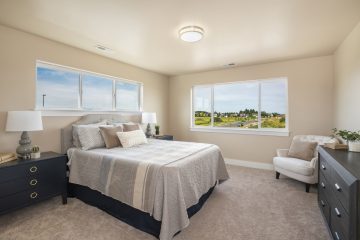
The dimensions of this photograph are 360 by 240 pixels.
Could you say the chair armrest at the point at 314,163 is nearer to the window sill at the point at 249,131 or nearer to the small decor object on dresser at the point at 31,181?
the window sill at the point at 249,131

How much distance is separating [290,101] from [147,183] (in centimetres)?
354

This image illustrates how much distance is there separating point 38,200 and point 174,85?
4101mm

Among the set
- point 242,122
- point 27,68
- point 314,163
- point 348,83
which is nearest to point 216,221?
point 314,163

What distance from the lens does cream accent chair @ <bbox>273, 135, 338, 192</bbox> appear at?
9.78 feet

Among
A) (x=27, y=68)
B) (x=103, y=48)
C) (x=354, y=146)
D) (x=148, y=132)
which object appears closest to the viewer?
(x=354, y=146)

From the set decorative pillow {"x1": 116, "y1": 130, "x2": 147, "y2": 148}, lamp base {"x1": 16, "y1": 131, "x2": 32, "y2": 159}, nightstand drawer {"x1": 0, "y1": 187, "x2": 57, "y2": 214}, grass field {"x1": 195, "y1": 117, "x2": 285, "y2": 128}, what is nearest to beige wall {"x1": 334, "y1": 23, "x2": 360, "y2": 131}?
grass field {"x1": 195, "y1": 117, "x2": 285, "y2": 128}

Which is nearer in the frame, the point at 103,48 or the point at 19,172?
the point at 19,172

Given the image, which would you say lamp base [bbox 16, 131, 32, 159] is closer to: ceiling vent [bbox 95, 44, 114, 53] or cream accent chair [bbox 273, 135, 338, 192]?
ceiling vent [bbox 95, 44, 114, 53]

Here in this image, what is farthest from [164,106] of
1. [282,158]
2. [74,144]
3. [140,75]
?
[282,158]

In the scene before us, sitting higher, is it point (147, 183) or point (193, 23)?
point (193, 23)

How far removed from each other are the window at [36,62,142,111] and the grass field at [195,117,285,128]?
1.94 m

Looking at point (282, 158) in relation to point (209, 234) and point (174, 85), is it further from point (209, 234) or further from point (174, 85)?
point (174, 85)

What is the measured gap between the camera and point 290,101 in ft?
13.1

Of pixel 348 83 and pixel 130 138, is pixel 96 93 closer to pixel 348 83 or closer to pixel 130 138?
pixel 130 138
